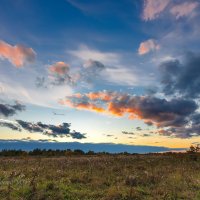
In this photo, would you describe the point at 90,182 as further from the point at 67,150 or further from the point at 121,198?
the point at 67,150

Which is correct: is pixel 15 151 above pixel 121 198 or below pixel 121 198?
above

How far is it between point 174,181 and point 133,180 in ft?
10.2

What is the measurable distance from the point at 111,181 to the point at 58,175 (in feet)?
13.1

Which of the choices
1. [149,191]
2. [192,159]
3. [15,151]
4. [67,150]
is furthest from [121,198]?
[67,150]

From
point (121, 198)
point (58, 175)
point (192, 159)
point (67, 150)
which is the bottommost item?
point (121, 198)

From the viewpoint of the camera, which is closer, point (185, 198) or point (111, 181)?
point (185, 198)

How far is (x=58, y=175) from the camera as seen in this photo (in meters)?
22.2

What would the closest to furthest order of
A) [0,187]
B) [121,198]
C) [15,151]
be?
[121,198] < [0,187] < [15,151]

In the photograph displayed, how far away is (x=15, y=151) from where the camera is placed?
69688mm

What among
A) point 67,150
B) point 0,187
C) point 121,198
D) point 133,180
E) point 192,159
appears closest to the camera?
point 121,198

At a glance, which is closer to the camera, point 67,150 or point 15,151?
point 15,151

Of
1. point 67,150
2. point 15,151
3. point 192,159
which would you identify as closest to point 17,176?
point 192,159

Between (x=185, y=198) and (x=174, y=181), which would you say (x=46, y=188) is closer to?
(x=185, y=198)

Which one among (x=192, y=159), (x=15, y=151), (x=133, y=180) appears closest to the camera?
(x=133, y=180)
